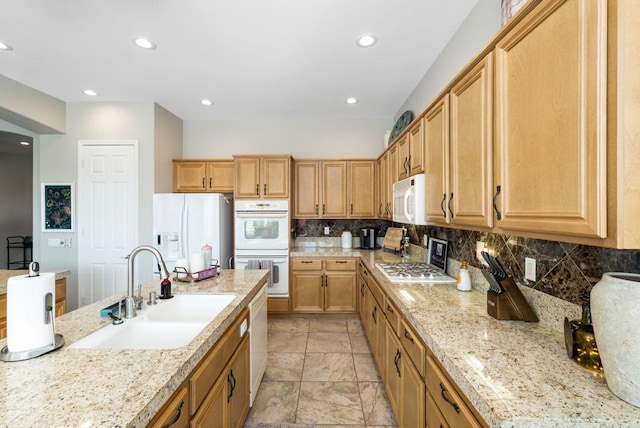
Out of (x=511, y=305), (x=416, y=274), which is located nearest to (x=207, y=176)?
(x=416, y=274)

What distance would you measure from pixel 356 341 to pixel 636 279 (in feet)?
8.78

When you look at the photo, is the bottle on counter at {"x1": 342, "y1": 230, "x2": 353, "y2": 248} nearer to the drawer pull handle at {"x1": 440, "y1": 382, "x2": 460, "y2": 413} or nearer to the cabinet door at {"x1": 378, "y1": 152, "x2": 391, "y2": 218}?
the cabinet door at {"x1": 378, "y1": 152, "x2": 391, "y2": 218}

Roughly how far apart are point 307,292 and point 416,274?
6.14 feet

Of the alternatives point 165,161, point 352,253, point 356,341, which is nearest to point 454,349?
point 356,341

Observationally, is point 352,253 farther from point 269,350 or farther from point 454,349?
point 454,349

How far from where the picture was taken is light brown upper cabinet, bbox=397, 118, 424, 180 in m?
2.15

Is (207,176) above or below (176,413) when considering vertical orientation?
above

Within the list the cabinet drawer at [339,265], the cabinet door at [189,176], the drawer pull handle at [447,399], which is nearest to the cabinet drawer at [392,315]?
the drawer pull handle at [447,399]

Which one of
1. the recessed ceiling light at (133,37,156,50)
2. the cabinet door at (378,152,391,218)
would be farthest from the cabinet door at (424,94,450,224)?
the recessed ceiling light at (133,37,156,50)

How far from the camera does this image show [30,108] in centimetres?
314

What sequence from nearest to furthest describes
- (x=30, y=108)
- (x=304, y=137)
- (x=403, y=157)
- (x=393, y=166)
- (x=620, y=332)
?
1. (x=620, y=332)
2. (x=403, y=157)
3. (x=393, y=166)
4. (x=30, y=108)
5. (x=304, y=137)

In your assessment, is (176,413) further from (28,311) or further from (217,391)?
(28,311)

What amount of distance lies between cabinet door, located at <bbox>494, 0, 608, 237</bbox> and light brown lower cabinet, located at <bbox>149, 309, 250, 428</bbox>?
4.56 feet

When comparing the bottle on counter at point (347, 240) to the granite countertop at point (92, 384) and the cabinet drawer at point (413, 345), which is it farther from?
the granite countertop at point (92, 384)
